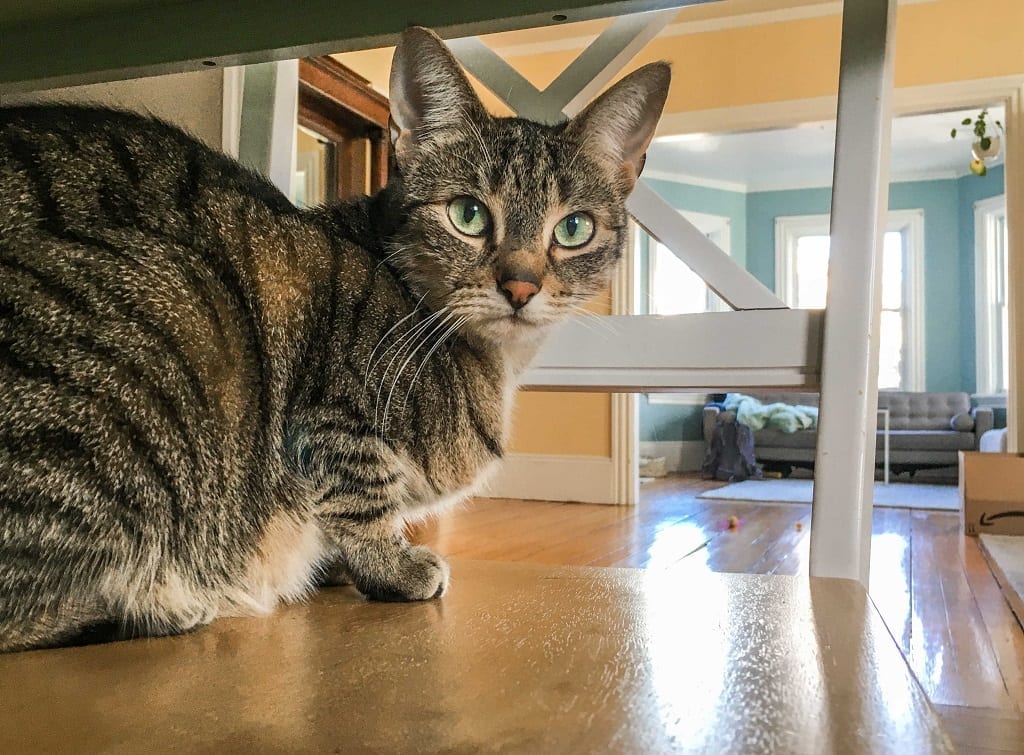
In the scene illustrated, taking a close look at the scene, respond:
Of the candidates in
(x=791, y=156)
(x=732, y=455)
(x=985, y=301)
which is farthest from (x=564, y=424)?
(x=985, y=301)

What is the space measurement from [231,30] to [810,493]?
209 inches

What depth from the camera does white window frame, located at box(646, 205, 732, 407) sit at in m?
6.88

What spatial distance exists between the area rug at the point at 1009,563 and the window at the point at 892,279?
182 inches

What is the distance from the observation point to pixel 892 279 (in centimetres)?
784

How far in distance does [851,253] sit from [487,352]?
36 centimetres

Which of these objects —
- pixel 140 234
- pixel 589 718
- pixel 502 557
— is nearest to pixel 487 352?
pixel 140 234

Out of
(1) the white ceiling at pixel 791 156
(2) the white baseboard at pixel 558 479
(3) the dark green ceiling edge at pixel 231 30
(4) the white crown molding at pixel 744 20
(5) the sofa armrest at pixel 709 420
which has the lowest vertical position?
(2) the white baseboard at pixel 558 479

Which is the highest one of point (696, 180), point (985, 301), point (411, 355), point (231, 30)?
point (696, 180)

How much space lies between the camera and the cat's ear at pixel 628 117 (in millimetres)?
864

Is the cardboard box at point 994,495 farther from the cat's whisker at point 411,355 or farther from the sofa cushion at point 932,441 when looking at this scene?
the cat's whisker at point 411,355

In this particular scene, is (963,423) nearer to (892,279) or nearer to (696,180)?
(892,279)

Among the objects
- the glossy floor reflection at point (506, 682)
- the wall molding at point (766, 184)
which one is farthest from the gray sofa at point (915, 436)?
the glossy floor reflection at point (506, 682)

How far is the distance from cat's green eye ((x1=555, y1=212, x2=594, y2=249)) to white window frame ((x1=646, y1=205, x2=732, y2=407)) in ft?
17.5

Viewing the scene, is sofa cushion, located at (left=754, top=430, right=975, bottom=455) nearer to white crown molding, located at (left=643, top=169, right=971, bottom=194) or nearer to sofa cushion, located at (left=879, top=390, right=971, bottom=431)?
sofa cushion, located at (left=879, top=390, right=971, bottom=431)
